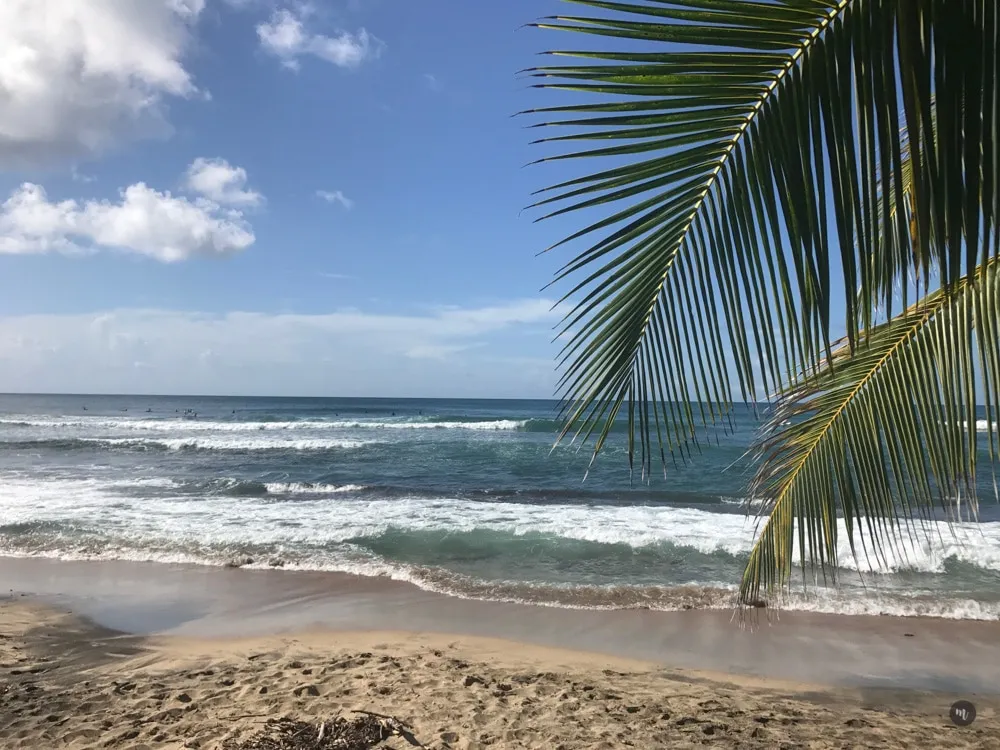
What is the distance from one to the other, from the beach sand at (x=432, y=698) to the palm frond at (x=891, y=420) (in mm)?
2809

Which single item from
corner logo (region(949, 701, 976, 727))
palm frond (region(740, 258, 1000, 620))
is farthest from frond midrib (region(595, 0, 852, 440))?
corner logo (region(949, 701, 976, 727))

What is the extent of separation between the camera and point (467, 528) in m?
11.7

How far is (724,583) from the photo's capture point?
335 inches

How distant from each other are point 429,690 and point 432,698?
0.17m

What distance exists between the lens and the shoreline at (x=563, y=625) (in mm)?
5980

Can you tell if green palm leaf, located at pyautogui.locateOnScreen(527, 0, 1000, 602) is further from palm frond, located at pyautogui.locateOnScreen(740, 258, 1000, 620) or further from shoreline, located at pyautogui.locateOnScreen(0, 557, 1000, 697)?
shoreline, located at pyautogui.locateOnScreen(0, 557, 1000, 697)

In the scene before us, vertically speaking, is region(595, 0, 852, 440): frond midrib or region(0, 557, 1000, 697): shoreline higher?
region(595, 0, 852, 440): frond midrib

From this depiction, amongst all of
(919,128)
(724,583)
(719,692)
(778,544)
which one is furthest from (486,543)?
(919,128)

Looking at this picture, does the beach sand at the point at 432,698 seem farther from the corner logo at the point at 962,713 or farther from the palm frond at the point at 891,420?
the palm frond at the point at 891,420

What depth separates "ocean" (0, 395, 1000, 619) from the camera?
8.26 meters

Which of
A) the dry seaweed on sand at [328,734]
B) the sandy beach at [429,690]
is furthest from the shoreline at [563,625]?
the dry seaweed on sand at [328,734]

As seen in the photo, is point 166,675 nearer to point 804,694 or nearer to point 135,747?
point 135,747

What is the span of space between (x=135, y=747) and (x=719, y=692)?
421 centimetres

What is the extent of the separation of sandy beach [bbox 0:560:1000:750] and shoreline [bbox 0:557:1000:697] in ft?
0.16
